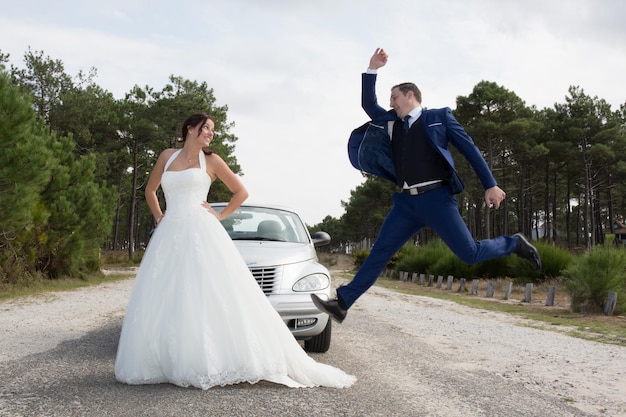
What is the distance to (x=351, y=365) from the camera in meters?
6.20

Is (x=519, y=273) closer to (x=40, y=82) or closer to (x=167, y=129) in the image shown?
(x=167, y=129)

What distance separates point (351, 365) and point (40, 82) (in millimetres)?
45998

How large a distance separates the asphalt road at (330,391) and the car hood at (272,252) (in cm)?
114

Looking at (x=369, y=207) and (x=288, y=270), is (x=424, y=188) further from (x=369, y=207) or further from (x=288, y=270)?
(x=369, y=207)

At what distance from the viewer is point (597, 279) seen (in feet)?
48.2

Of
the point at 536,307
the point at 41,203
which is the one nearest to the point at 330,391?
the point at 536,307

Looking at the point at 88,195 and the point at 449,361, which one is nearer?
the point at 449,361

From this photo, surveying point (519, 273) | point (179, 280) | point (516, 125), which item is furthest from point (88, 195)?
point (516, 125)

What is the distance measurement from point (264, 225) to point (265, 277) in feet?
4.62

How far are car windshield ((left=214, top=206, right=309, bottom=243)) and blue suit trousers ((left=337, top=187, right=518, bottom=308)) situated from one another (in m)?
2.48

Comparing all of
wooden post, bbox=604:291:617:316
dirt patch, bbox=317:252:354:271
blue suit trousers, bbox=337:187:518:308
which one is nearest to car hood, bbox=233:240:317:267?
blue suit trousers, bbox=337:187:518:308

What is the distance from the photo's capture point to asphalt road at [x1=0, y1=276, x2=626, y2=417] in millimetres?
4145

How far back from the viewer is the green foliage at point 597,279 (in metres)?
14.6

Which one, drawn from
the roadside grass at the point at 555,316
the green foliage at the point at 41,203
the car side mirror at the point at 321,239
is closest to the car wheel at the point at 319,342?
the car side mirror at the point at 321,239
